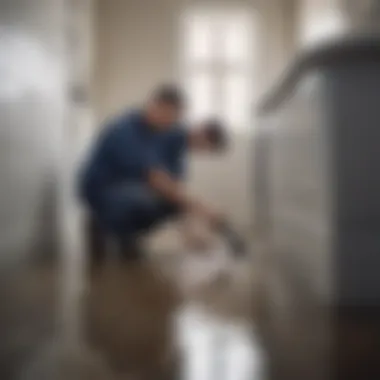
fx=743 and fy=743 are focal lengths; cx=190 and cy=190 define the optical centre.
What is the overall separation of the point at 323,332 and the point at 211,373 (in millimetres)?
412

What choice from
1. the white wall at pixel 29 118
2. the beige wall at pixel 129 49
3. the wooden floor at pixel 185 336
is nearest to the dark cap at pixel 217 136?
the beige wall at pixel 129 49

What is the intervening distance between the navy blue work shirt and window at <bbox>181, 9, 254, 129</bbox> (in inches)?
68.9

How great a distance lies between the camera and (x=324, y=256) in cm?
165

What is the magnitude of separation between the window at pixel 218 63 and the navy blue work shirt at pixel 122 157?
175cm

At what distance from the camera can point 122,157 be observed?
3.39 m

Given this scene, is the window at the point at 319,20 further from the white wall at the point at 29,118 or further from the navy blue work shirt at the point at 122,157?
the white wall at the point at 29,118

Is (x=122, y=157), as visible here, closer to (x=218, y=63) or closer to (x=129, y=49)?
(x=129, y=49)

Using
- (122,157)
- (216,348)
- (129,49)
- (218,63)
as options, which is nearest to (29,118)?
(122,157)

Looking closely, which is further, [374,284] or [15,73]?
[15,73]

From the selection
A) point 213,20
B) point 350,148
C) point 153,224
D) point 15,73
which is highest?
point 213,20

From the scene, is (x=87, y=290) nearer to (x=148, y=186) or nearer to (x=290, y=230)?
(x=290, y=230)

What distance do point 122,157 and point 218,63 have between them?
2.14 metres

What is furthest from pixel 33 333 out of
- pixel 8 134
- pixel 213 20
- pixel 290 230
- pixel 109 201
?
pixel 213 20

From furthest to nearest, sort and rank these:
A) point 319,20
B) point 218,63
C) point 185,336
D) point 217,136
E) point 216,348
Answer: point 218,63
point 217,136
point 319,20
point 185,336
point 216,348
